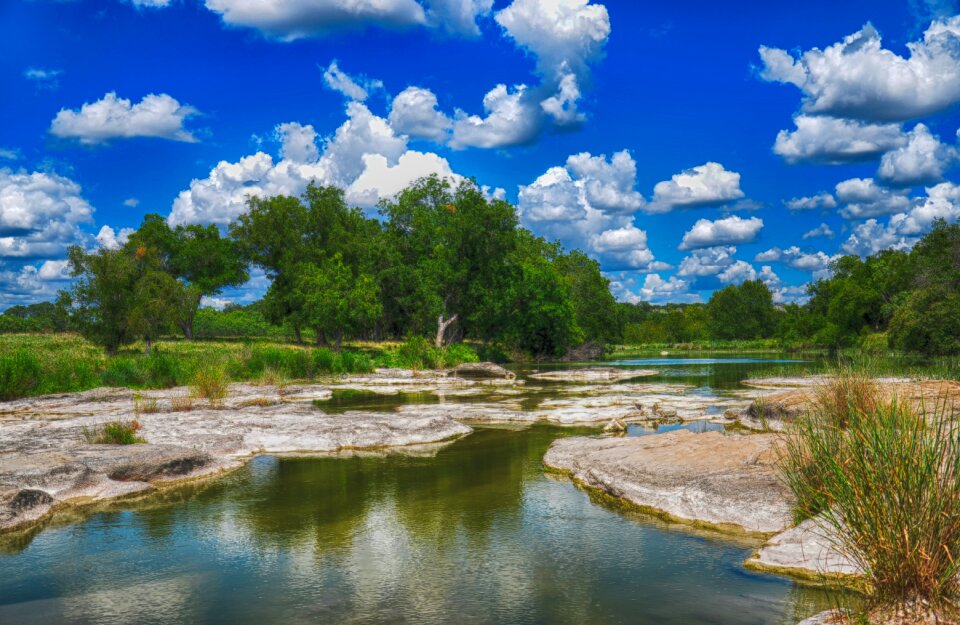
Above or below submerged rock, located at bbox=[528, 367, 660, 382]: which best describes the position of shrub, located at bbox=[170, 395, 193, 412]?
above

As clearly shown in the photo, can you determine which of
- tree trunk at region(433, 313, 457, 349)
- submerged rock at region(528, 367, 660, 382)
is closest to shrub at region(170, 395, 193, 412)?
submerged rock at region(528, 367, 660, 382)

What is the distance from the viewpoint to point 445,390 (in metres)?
31.7

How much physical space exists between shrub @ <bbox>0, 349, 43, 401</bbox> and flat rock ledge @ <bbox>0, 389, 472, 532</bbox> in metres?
2.64

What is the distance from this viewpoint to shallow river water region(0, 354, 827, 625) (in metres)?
6.51

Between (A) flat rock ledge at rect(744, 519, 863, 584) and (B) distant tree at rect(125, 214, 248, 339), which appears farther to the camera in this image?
(B) distant tree at rect(125, 214, 248, 339)

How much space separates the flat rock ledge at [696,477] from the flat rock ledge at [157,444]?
210 inches

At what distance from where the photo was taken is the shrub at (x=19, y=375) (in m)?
23.5

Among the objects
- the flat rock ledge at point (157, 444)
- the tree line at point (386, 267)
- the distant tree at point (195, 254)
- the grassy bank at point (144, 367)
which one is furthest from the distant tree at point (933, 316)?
the distant tree at point (195, 254)

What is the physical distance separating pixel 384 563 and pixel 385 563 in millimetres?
14

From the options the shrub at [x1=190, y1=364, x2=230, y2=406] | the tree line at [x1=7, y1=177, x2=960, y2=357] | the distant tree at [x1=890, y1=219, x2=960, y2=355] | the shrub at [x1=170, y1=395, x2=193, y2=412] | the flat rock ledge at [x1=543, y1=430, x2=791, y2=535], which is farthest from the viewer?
the tree line at [x1=7, y1=177, x2=960, y2=357]

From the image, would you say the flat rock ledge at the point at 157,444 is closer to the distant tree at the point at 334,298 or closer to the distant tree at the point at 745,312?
the distant tree at the point at 334,298

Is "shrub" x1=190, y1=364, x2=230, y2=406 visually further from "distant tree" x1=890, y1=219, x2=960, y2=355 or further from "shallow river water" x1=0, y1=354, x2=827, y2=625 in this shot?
"distant tree" x1=890, y1=219, x2=960, y2=355

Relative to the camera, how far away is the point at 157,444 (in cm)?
1401

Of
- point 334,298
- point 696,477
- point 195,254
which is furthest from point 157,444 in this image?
point 195,254
